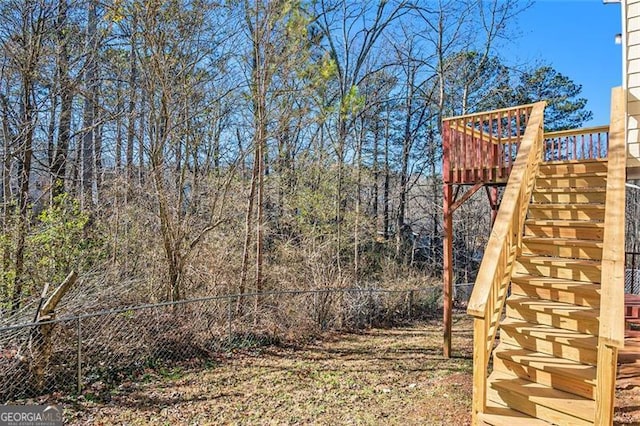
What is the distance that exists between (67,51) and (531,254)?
7.93 m

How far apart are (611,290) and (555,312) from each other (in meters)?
1.00

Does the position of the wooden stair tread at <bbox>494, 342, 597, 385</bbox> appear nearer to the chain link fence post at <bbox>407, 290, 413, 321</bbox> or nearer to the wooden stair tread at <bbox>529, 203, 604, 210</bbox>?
the wooden stair tread at <bbox>529, 203, 604, 210</bbox>

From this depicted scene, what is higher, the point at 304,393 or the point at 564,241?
the point at 564,241

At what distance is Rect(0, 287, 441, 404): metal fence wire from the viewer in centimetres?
397

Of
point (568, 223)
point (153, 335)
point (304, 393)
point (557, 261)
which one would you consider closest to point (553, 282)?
point (557, 261)

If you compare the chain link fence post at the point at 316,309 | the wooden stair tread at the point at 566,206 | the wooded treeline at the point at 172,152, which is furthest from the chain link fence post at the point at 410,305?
the wooden stair tread at the point at 566,206

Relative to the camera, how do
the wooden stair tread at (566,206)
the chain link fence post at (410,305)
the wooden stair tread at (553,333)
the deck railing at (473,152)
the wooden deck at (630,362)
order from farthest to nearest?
1. the chain link fence post at (410,305)
2. the deck railing at (473,152)
3. the wooden stair tread at (566,206)
4. the wooden deck at (630,362)
5. the wooden stair tread at (553,333)

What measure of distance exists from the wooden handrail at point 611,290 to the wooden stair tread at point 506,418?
1.62 ft

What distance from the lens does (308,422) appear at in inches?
138

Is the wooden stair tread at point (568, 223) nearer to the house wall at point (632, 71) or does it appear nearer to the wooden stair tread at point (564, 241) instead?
A: the wooden stair tread at point (564, 241)

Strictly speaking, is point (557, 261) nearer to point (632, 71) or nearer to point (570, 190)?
point (570, 190)

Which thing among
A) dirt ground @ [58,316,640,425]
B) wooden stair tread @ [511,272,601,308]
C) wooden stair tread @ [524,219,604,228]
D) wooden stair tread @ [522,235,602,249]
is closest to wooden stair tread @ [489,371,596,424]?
dirt ground @ [58,316,640,425]

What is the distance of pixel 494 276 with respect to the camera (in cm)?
284

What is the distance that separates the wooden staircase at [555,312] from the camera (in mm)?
2838
